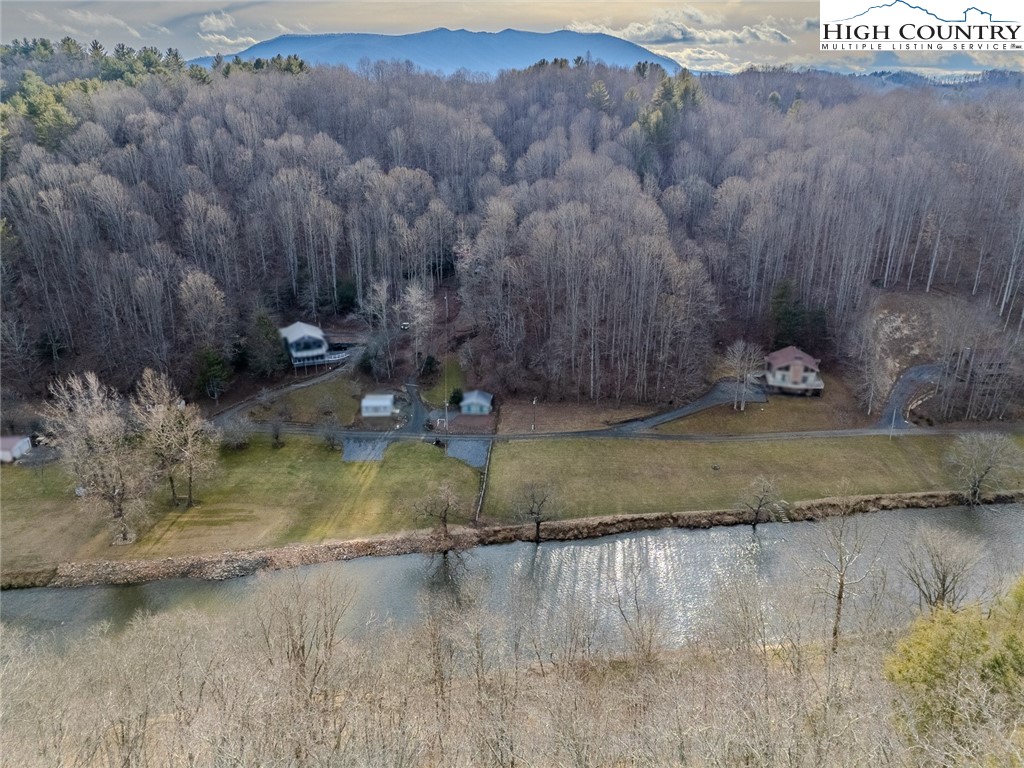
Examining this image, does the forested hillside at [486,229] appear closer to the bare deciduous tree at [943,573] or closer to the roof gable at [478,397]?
the roof gable at [478,397]

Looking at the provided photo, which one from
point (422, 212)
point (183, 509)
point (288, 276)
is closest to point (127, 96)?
point (288, 276)

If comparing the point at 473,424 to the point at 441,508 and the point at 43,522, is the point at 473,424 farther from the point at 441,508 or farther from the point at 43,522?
the point at 43,522

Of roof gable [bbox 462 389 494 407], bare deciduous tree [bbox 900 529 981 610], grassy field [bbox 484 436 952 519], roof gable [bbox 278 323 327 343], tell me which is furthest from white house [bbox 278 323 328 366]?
bare deciduous tree [bbox 900 529 981 610]

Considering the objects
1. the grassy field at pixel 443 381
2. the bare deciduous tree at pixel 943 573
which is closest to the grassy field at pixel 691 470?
the grassy field at pixel 443 381

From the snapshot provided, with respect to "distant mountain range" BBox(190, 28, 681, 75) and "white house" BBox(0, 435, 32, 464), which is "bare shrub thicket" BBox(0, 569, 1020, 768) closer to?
"white house" BBox(0, 435, 32, 464)

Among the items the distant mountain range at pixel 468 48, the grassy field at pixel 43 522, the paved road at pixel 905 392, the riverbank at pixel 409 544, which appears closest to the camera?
the riverbank at pixel 409 544

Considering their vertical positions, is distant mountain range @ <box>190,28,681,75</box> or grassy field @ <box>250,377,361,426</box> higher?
distant mountain range @ <box>190,28,681,75</box>
